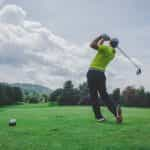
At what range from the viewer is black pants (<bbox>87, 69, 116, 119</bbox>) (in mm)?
10055

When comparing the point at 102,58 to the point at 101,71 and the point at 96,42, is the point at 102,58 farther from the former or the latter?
the point at 96,42

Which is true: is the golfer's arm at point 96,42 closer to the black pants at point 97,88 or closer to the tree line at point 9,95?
the black pants at point 97,88

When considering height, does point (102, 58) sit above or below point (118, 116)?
above

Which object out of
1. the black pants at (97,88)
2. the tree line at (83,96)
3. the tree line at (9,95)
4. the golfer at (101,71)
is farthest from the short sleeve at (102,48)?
the tree line at (9,95)

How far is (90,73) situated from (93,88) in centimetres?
43

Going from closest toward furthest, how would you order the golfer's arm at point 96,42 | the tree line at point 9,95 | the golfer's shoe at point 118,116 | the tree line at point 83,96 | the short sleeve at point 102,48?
the golfer's shoe at point 118,116, the golfer's arm at point 96,42, the short sleeve at point 102,48, the tree line at point 83,96, the tree line at point 9,95

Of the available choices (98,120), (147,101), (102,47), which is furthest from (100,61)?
(147,101)

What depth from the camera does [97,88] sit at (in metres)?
10.2

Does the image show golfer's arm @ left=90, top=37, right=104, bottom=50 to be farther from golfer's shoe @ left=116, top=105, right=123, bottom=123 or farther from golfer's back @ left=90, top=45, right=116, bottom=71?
golfer's shoe @ left=116, top=105, right=123, bottom=123

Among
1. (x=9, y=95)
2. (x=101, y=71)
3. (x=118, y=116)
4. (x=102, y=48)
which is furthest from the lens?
(x=9, y=95)

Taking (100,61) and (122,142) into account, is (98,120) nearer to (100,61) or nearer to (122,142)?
(100,61)

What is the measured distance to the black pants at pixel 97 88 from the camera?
10.1 metres

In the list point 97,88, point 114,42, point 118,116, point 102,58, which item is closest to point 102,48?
point 102,58

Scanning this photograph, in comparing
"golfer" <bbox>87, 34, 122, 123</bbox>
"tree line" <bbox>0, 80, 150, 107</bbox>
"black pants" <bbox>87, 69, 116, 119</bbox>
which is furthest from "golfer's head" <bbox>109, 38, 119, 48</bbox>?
"tree line" <bbox>0, 80, 150, 107</bbox>
